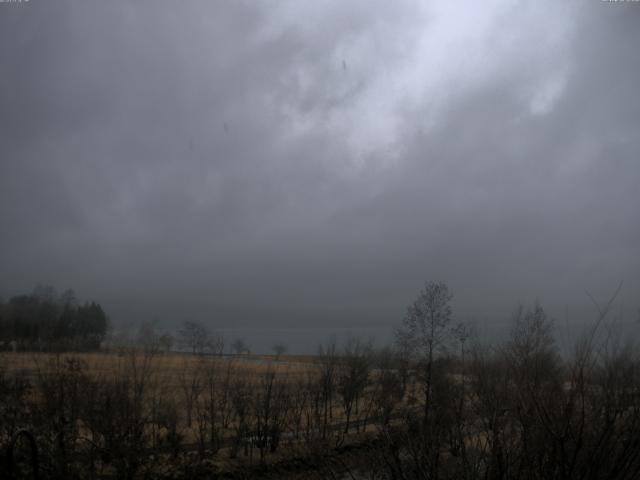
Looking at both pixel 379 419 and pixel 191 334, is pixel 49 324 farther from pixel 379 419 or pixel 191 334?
pixel 191 334

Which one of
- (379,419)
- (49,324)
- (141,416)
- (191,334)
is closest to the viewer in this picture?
(379,419)

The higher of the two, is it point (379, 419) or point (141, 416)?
point (379, 419)

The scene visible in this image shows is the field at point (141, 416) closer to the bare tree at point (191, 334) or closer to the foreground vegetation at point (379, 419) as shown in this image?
the foreground vegetation at point (379, 419)

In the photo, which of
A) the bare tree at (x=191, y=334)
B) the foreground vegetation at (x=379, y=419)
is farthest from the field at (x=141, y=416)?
the bare tree at (x=191, y=334)

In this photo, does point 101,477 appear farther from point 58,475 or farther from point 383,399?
point 383,399

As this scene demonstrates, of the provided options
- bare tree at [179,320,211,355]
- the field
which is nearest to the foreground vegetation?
the field

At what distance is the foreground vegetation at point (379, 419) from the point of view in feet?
18.5

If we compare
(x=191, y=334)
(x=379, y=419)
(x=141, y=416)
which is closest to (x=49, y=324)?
(x=141, y=416)

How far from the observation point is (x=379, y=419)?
9633mm

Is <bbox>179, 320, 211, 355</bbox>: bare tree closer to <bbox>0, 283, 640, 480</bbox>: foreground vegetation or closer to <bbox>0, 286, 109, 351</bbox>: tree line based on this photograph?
<bbox>0, 286, 109, 351</bbox>: tree line

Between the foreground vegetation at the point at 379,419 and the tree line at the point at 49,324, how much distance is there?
102 centimetres

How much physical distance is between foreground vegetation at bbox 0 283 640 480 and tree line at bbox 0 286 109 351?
1018 mm

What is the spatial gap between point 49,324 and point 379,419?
27470mm

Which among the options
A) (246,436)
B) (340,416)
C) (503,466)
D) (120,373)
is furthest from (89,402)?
(340,416)
